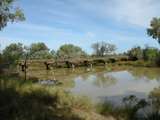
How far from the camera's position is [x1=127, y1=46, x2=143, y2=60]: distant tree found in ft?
208

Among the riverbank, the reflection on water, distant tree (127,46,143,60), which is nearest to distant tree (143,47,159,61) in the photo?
distant tree (127,46,143,60)

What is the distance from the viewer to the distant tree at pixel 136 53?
6350cm

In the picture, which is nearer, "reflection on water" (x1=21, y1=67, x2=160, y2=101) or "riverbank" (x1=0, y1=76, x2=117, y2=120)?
"riverbank" (x1=0, y1=76, x2=117, y2=120)

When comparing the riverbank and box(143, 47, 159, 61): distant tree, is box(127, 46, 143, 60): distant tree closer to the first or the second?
box(143, 47, 159, 61): distant tree

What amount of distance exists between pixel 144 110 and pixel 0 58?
9.47 meters

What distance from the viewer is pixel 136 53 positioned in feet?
211

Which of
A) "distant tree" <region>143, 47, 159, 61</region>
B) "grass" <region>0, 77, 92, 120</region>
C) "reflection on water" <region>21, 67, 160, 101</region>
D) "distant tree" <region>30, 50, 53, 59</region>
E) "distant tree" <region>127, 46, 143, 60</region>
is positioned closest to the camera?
"grass" <region>0, 77, 92, 120</region>

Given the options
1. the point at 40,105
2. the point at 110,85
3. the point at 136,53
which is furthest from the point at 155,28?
the point at 40,105

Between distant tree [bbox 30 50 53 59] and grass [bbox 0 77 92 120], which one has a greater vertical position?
distant tree [bbox 30 50 53 59]

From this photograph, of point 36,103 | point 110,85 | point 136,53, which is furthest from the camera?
point 136,53

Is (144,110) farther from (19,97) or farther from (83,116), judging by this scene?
(19,97)

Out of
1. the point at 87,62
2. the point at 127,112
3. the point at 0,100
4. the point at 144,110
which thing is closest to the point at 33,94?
the point at 0,100

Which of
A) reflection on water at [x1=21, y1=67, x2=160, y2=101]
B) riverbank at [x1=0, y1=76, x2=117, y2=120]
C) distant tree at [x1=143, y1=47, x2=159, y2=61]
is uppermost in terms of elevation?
distant tree at [x1=143, y1=47, x2=159, y2=61]

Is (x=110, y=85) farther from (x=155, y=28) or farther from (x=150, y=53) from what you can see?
(x=155, y=28)
